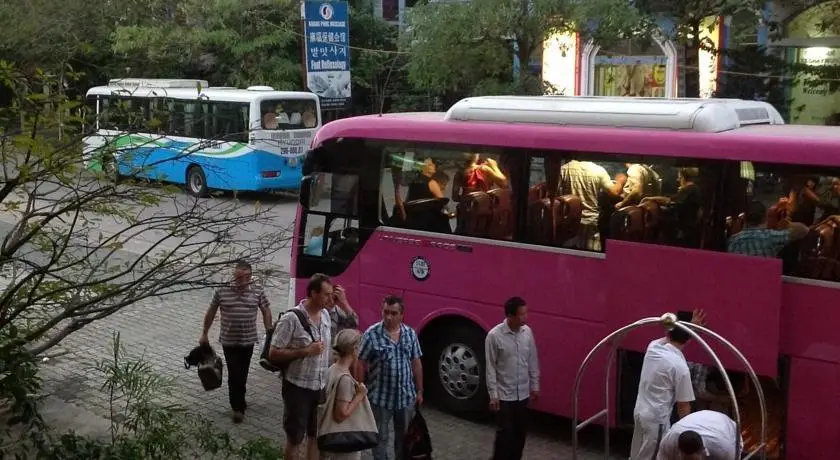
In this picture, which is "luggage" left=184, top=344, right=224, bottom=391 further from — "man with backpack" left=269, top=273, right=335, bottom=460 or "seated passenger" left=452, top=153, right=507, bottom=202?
"seated passenger" left=452, top=153, right=507, bottom=202

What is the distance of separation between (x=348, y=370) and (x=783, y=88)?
20.2 meters

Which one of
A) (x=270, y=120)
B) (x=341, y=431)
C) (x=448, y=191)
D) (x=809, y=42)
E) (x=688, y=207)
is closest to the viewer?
(x=341, y=431)

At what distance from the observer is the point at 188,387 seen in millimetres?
10242

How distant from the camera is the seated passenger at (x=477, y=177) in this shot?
29.6ft

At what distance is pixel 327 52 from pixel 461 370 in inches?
520

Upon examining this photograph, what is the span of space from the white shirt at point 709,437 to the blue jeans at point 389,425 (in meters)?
2.25


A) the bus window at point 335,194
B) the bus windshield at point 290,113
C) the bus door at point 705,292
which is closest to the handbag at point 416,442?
the bus door at point 705,292

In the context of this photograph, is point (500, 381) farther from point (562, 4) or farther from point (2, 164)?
point (562, 4)

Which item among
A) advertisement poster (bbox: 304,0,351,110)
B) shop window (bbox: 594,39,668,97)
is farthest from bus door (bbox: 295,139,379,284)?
shop window (bbox: 594,39,668,97)

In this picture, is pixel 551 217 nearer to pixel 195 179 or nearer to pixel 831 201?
pixel 831 201

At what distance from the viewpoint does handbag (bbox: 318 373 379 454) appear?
6.62m

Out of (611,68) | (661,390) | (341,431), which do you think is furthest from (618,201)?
(611,68)

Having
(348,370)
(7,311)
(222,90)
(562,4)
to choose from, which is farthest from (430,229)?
(222,90)

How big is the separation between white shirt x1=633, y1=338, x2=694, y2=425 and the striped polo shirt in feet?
11.7
